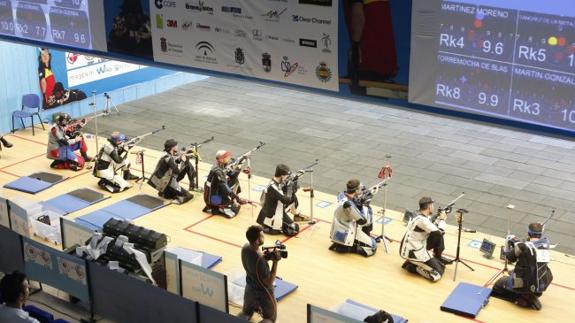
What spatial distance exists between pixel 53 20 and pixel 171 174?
369cm

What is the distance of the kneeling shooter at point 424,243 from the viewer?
1338 centimetres

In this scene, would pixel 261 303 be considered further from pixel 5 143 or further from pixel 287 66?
pixel 5 143

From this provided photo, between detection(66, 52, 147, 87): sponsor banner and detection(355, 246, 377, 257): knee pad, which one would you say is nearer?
detection(355, 246, 377, 257): knee pad

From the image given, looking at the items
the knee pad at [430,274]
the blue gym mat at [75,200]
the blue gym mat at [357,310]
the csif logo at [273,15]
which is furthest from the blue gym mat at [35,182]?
the knee pad at [430,274]

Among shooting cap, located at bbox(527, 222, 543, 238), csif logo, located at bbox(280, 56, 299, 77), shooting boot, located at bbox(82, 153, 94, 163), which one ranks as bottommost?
shooting boot, located at bbox(82, 153, 94, 163)

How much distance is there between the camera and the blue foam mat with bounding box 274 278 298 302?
1292cm

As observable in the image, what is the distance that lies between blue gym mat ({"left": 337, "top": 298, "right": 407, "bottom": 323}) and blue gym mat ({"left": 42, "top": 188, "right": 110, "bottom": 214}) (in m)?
6.35

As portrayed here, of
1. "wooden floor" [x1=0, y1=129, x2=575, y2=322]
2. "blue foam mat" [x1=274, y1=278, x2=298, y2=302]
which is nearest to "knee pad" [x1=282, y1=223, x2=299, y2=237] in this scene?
"wooden floor" [x1=0, y1=129, x2=575, y2=322]

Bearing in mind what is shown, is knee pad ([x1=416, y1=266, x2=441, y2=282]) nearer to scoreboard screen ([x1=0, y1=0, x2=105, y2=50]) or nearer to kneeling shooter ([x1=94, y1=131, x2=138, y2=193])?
kneeling shooter ([x1=94, y1=131, x2=138, y2=193])

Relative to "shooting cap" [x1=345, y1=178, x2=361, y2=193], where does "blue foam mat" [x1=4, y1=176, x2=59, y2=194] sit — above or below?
below

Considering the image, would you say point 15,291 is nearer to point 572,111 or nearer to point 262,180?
point 572,111

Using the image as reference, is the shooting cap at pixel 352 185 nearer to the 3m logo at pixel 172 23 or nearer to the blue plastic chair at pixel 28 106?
the 3m logo at pixel 172 23

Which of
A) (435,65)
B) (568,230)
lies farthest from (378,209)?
(435,65)

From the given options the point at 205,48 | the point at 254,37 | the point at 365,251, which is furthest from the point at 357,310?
the point at 205,48
